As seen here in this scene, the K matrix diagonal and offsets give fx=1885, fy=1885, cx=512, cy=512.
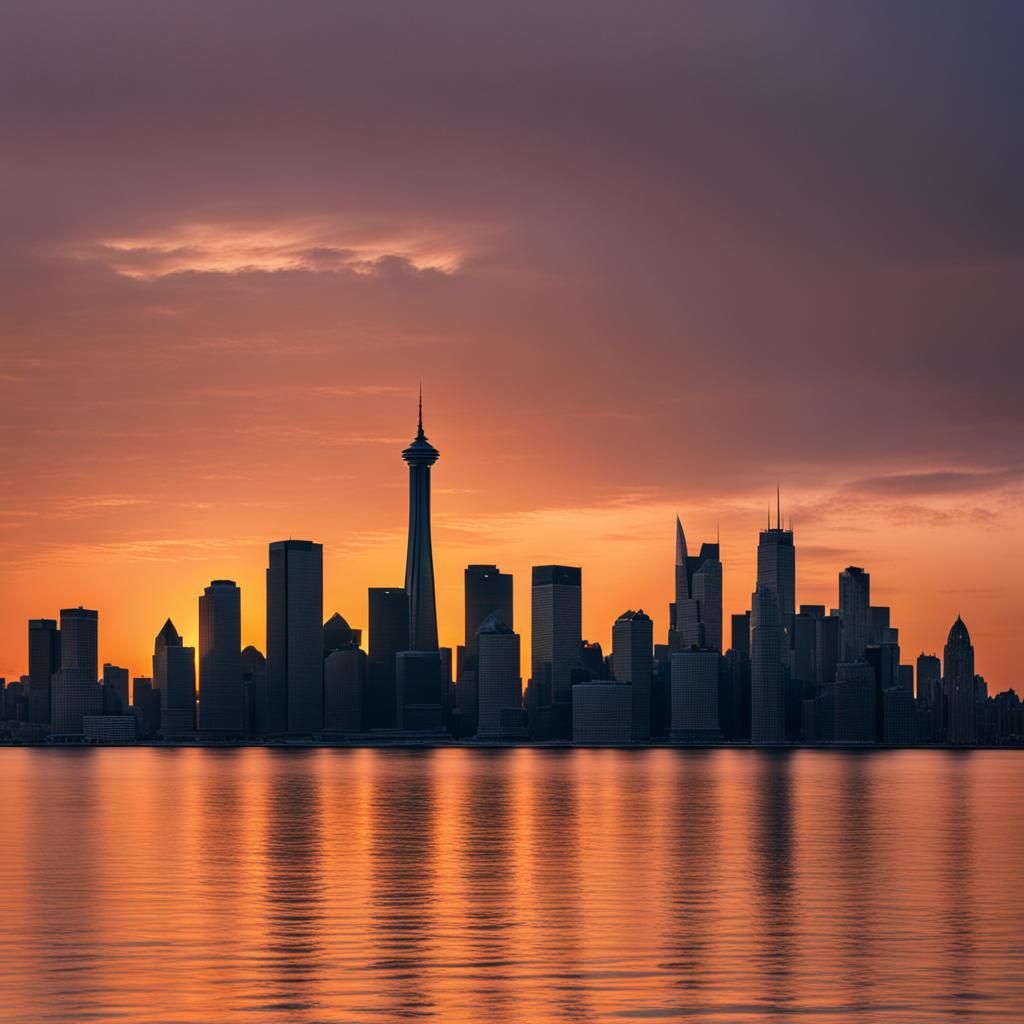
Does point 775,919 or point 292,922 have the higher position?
point 292,922

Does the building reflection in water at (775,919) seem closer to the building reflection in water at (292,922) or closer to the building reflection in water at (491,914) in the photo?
the building reflection in water at (491,914)

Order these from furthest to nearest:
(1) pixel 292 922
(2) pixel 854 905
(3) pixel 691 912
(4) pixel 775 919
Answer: (2) pixel 854 905 → (3) pixel 691 912 → (4) pixel 775 919 → (1) pixel 292 922

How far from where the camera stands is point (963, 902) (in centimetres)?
10406

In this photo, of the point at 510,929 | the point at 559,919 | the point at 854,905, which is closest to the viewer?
the point at 510,929

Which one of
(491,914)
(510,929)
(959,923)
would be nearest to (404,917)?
(491,914)

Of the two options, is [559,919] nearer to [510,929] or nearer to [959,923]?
[510,929]

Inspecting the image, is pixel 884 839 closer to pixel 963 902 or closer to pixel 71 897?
pixel 963 902

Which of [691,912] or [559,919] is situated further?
[691,912]

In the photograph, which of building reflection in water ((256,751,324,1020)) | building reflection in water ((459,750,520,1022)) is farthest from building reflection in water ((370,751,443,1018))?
building reflection in water ((256,751,324,1020))

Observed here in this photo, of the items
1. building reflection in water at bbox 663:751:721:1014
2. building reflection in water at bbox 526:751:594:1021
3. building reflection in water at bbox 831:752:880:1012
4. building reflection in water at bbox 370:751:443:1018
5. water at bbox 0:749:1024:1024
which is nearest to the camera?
water at bbox 0:749:1024:1024

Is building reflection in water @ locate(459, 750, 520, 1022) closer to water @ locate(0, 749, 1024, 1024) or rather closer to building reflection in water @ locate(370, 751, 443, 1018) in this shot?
water @ locate(0, 749, 1024, 1024)

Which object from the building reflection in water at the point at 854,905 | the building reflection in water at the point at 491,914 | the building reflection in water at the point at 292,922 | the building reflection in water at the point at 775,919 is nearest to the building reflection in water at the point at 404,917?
the building reflection in water at the point at 491,914

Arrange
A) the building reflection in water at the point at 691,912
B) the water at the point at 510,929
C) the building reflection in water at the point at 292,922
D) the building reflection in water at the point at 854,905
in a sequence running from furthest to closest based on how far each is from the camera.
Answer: the building reflection in water at the point at 854,905
the building reflection in water at the point at 691,912
the building reflection in water at the point at 292,922
the water at the point at 510,929

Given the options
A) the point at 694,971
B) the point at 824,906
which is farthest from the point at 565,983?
the point at 824,906
